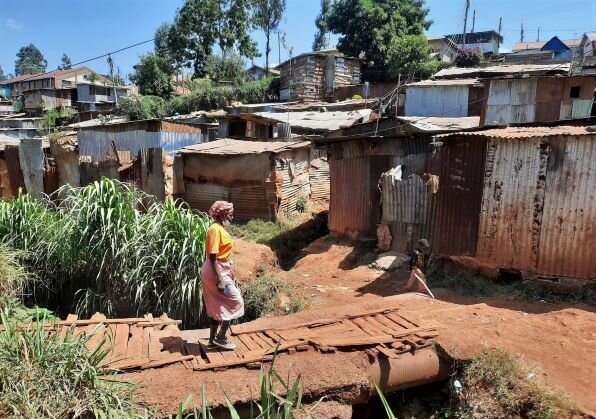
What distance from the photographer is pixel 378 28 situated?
90.9 feet

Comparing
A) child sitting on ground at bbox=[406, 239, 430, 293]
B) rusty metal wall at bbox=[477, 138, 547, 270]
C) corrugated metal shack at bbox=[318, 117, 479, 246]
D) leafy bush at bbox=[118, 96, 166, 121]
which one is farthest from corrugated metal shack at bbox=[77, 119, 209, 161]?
leafy bush at bbox=[118, 96, 166, 121]

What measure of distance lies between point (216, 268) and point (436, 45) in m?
39.9

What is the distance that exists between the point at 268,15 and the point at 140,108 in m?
16.0

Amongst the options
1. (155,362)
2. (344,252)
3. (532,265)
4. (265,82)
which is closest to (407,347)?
(155,362)

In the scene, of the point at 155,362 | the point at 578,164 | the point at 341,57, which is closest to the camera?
the point at 155,362

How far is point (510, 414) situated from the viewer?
404cm

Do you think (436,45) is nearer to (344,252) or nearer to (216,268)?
(344,252)

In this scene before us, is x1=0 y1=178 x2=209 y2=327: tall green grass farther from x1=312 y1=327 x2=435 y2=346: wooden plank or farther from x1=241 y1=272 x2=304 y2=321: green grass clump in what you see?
x1=312 y1=327 x2=435 y2=346: wooden plank

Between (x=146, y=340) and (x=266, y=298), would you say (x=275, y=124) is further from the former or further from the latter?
(x=146, y=340)

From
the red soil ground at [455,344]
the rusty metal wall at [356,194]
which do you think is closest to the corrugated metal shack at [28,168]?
the rusty metal wall at [356,194]

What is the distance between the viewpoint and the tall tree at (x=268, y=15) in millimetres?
36719

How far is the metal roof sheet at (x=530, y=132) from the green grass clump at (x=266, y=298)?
→ 3833 mm

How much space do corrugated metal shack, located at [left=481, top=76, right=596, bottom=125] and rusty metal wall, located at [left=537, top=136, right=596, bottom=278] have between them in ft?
27.0

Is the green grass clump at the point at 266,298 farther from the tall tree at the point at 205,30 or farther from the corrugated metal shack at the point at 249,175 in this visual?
the tall tree at the point at 205,30
